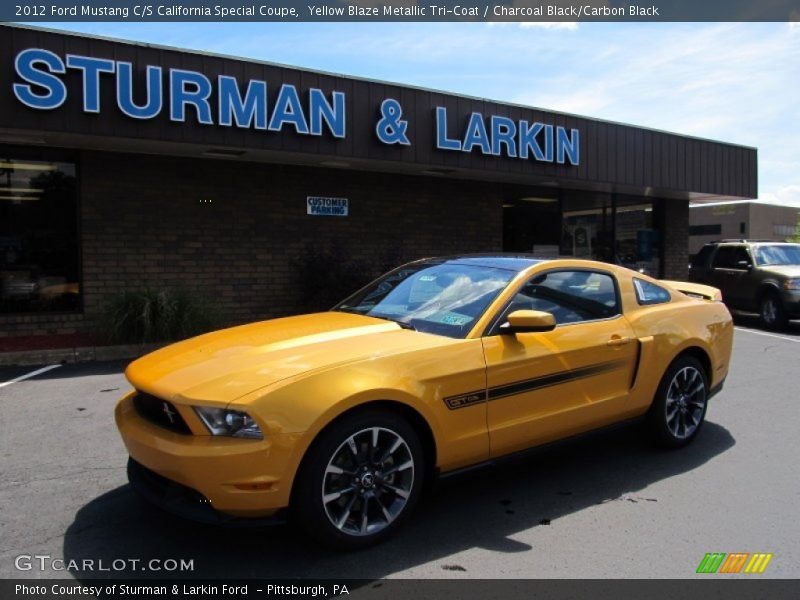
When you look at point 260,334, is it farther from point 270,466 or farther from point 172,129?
point 172,129

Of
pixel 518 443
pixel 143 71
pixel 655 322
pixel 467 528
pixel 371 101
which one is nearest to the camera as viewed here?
pixel 467 528

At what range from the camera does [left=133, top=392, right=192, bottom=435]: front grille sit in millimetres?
3189

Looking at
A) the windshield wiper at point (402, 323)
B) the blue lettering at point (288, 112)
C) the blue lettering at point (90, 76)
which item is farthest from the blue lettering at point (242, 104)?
the windshield wiper at point (402, 323)

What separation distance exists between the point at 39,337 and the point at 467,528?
8.17 meters

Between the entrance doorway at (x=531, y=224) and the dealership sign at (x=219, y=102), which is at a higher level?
the dealership sign at (x=219, y=102)

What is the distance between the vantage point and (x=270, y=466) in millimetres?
2961

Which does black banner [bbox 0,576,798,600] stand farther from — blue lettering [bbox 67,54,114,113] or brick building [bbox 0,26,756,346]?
brick building [bbox 0,26,756,346]

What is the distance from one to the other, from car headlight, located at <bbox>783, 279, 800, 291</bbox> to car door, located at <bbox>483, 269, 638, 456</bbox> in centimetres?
985

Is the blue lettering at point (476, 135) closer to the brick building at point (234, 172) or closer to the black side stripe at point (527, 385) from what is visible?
the brick building at point (234, 172)

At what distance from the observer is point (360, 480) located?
3.25 m

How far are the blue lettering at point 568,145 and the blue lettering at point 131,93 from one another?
7.60 meters

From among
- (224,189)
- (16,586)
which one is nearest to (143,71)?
(224,189)

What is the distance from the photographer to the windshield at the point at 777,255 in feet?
45.0

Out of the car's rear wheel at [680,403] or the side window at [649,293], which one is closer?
the car's rear wheel at [680,403]
